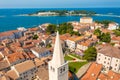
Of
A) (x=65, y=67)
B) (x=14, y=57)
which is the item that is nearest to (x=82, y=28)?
(x=14, y=57)

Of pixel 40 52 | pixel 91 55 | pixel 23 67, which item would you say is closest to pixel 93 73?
pixel 91 55

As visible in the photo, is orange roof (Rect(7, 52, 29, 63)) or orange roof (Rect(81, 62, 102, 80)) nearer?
orange roof (Rect(81, 62, 102, 80))

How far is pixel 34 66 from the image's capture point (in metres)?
45.1

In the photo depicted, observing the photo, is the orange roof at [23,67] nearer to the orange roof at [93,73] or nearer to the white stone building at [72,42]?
the orange roof at [93,73]

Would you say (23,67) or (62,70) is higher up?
(62,70)

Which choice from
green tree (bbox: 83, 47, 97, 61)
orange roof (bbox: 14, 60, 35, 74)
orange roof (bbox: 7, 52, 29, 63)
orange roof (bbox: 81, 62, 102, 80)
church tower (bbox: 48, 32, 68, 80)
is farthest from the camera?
green tree (bbox: 83, 47, 97, 61)

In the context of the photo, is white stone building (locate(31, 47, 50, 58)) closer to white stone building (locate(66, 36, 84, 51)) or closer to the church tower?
white stone building (locate(66, 36, 84, 51))

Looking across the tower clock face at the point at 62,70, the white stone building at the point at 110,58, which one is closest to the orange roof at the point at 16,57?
the white stone building at the point at 110,58

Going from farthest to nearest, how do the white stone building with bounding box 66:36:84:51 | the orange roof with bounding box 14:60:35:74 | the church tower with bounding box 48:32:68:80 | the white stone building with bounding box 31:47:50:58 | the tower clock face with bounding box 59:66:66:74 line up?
the white stone building with bounding box 66:36:84:51
the white stone building with bounding box 31:47:50:58
the orange roof with bounding box 14:60:35:74
the tower clock face with bounding box 59:66:66:74
the church tower with bounding box 48:32:68:80

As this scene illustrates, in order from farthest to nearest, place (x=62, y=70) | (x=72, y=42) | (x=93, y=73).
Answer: (x=72, y=42) < (x=93, y=73) < (x=62, y=70)

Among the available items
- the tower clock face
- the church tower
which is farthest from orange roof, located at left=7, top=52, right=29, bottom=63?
the tower clock face

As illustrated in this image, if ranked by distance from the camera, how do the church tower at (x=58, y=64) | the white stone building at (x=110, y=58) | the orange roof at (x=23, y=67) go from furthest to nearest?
the white stone building at (x=110, y=58), the orange roof at (x=23, y=67), the church tower at (x=58, y=64)

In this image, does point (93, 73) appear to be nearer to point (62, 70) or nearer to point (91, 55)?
point (91, 55)

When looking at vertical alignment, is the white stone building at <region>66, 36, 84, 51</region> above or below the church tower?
below
